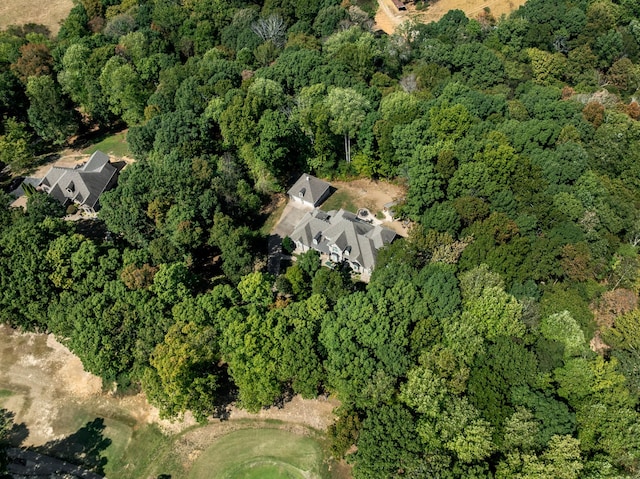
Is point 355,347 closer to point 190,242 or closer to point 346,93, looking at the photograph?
point 190,242

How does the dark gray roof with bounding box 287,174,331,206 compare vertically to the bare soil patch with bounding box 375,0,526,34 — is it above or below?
below

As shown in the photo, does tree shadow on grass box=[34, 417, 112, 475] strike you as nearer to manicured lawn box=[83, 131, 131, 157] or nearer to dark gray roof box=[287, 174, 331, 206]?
dark gray roof box=[287, 174, 331, 206]

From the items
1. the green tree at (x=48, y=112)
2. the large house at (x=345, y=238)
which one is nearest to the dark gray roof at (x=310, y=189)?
the large house at (x=345, y=238)

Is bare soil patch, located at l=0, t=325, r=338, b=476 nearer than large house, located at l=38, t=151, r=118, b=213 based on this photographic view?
Yes

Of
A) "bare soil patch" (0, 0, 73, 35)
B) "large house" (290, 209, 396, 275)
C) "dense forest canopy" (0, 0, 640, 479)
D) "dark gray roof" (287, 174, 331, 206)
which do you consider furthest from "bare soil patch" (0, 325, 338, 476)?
"bare soil patch" (0, 0, 73, 35)

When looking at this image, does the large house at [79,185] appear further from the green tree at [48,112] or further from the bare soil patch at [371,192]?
the bare soil patch at [371,192]

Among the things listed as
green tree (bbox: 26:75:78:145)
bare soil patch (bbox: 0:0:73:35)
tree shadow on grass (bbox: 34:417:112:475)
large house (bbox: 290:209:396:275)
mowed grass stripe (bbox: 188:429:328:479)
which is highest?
bare soil patch (bbox: 0:0:73:35)
